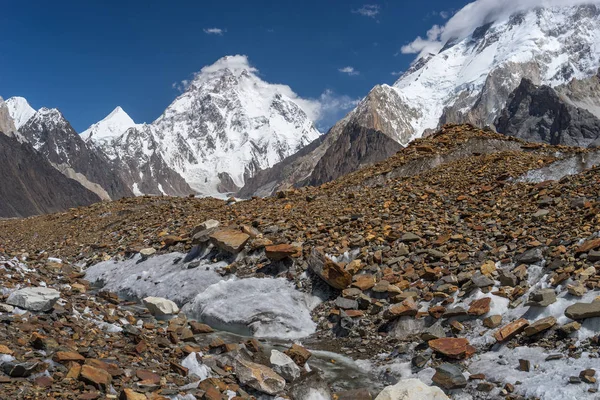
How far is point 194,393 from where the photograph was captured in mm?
7910

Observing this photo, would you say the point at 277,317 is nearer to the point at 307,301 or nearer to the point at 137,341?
the point at 307,301

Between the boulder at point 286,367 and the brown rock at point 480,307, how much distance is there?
13.0 feet

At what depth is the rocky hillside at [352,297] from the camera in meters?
8.55

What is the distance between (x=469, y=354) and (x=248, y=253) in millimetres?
7968

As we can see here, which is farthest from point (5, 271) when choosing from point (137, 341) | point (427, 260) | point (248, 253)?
point (427, 260)

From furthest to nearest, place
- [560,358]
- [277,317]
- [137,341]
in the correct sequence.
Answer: [277,317]
[137,341]
[560,358]

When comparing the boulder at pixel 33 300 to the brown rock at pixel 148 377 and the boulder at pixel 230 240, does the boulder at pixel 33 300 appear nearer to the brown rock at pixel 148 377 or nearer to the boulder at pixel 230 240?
the brown rock at pixel 148 377

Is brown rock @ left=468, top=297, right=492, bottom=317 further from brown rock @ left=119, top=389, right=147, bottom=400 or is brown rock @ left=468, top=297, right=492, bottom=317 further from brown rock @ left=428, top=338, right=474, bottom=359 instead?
brown rock @ left=119, top=389, right=147, bottom=400

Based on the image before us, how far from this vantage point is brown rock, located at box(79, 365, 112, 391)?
7.31 metres

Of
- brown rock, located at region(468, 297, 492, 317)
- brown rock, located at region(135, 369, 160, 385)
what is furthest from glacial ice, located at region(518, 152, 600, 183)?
brown rock, located at region(135, 369, 160, 385)

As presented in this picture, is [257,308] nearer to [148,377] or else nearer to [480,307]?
[148,377]

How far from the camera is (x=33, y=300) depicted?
9875 mm

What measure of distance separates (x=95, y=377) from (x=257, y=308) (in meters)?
5.84

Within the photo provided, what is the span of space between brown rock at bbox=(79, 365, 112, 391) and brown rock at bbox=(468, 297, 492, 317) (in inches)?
286
